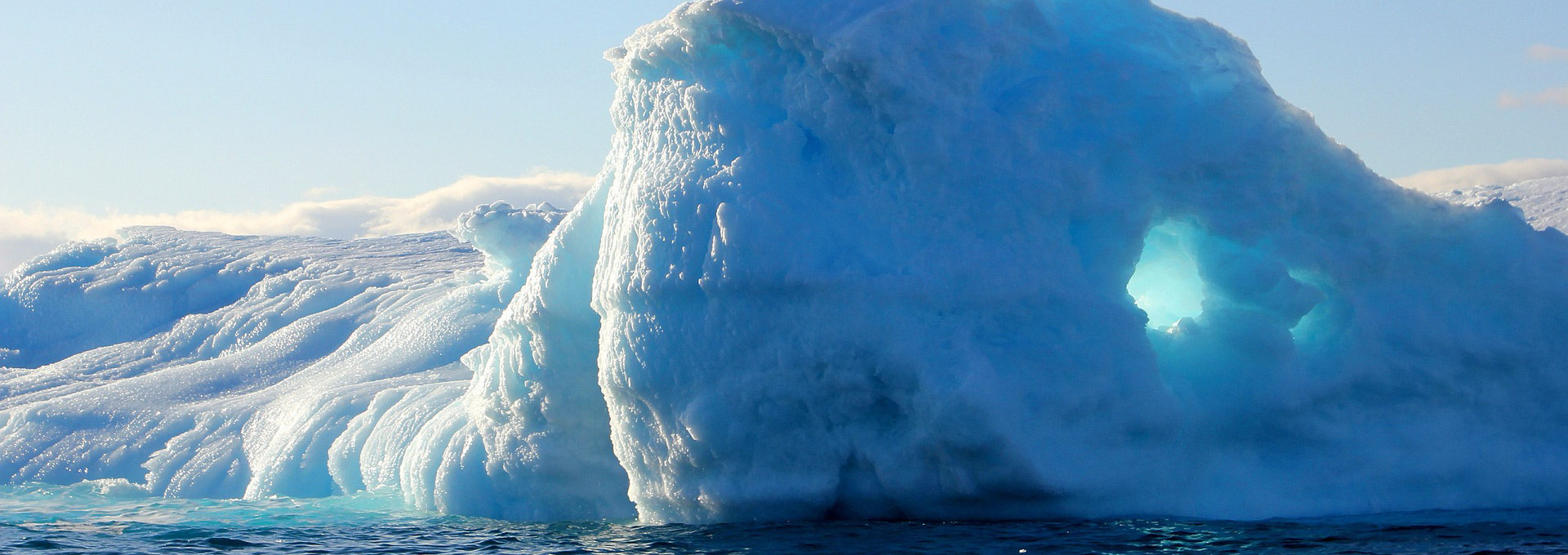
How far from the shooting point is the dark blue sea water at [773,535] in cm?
772

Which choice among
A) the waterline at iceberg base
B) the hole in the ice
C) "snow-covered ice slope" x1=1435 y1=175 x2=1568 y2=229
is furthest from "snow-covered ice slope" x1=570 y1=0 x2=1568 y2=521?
"snow-covered ice slope" x1=1435 y1=175 x2=1568 y2=229

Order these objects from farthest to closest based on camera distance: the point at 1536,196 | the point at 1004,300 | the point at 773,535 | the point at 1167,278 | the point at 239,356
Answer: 1. the point at 239,356
2. the point at 1536,196
3. the point at 1167,278
4. the point at 1004,300
5. the point at 773,535

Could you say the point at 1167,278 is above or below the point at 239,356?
above

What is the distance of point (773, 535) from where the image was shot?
8508 millimetres

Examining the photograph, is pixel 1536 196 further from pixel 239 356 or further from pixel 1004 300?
pixel 239 356

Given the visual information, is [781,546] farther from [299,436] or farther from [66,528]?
[299,436]

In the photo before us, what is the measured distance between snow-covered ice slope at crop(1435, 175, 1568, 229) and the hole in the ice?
565 cm

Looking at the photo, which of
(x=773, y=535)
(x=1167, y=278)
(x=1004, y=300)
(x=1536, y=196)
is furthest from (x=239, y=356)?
(x=1536, y=196)

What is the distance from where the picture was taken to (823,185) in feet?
31.6

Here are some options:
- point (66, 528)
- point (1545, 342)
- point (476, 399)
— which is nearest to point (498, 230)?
point (476, 399)

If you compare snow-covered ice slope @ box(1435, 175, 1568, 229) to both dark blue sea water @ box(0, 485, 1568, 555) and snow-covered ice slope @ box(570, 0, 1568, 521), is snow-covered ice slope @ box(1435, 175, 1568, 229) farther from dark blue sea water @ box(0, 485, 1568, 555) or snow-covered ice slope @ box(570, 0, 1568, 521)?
dark blue sea water @ box(0, 485, 1568, 555)

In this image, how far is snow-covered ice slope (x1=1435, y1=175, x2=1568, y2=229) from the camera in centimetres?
1569

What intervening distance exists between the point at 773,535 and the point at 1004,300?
2096 millimetres

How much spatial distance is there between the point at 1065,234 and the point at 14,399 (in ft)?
49.2
